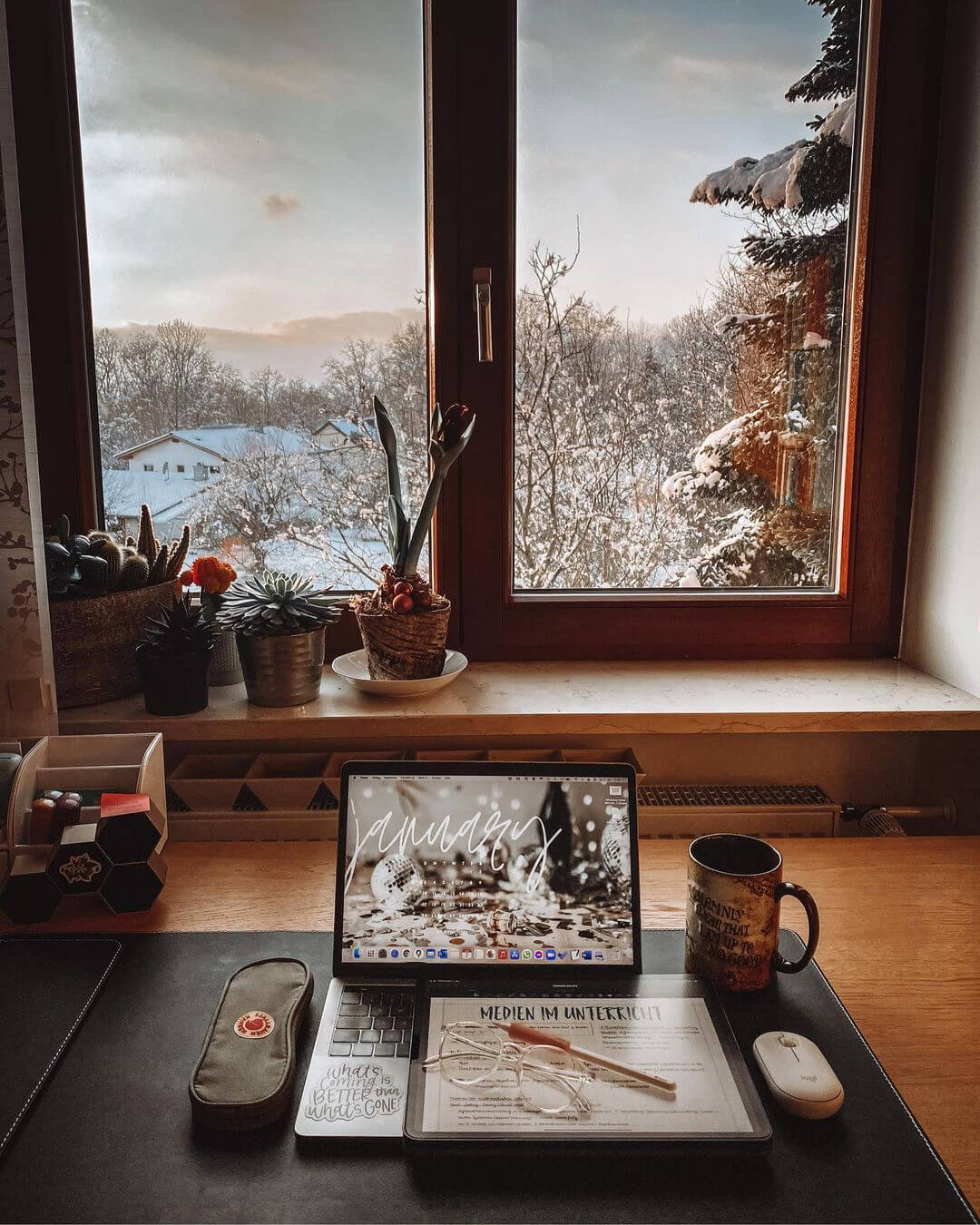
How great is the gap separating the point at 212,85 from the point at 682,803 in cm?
128

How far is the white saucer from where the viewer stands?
51.9 inches

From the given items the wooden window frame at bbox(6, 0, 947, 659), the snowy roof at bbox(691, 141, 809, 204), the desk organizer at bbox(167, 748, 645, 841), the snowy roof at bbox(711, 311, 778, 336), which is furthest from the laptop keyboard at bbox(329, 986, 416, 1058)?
the snowy roof at bbox(691, 141, 809, 204)

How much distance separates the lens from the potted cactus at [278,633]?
4.20 feet

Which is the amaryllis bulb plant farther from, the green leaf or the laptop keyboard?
the laptop keyboard

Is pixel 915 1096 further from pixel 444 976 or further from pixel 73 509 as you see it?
pixel 73 509

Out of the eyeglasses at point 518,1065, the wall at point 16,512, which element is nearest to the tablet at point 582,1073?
the eyeglasses at point 518,1065

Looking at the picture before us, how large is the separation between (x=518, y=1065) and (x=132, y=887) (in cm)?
51

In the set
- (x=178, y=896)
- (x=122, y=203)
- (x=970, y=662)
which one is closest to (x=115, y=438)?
(x=122, y=203)

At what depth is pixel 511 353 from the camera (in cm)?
145

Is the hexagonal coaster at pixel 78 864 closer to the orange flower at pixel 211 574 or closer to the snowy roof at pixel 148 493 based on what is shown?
the orange flower at pixel 211 574

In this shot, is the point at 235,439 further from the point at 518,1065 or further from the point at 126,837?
the point at 518,1065

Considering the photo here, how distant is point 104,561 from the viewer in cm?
127

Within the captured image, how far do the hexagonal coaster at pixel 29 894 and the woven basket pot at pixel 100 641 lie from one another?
0.32 meters

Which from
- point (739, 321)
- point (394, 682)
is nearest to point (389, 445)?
point (394, 682)
